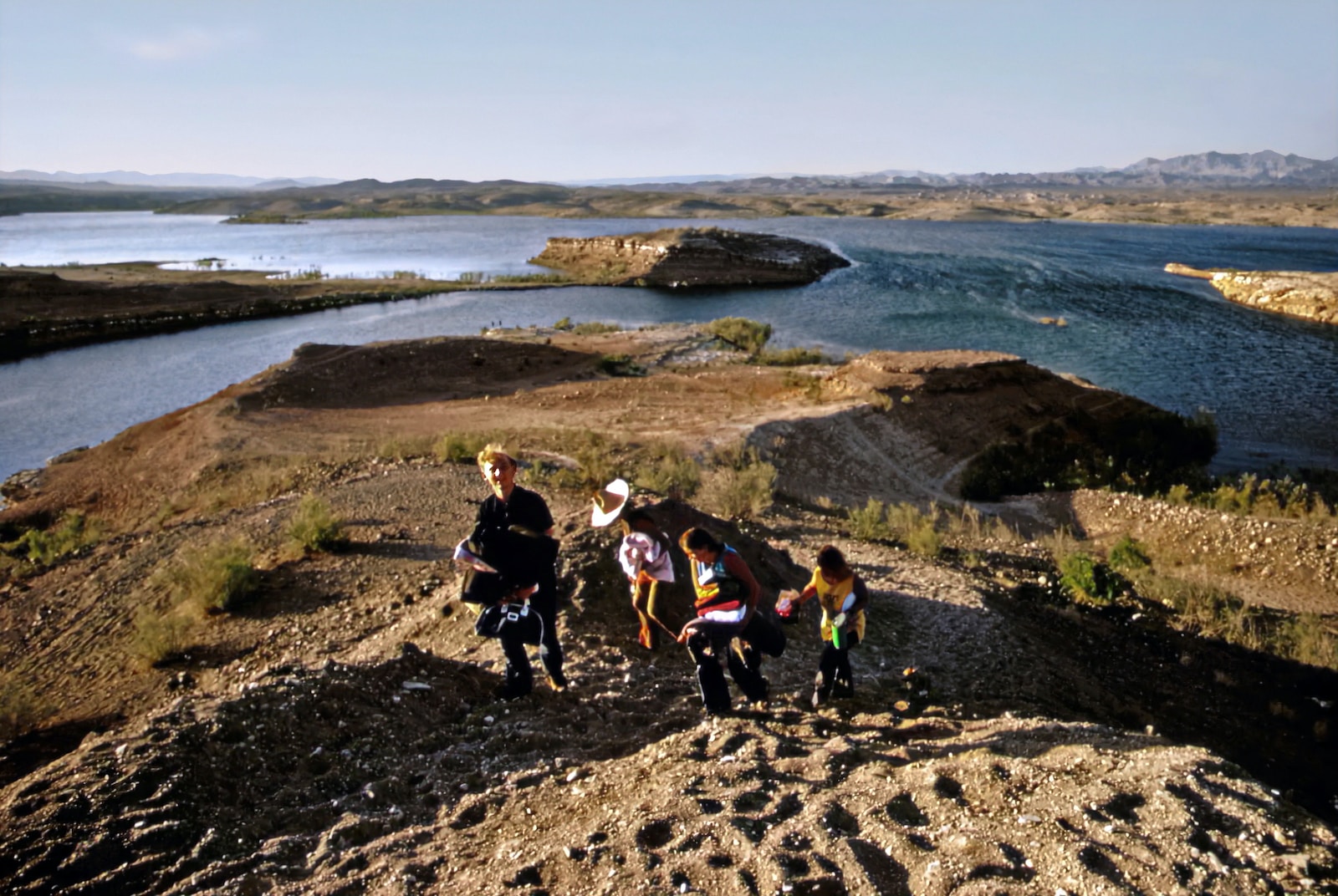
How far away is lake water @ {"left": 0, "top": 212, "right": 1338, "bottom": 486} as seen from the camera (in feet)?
79.6

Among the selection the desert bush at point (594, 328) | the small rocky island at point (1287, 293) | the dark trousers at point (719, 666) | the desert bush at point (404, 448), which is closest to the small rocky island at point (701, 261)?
the desert bush at point (594, 328)

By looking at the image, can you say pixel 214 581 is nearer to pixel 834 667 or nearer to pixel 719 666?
pixel 719 666

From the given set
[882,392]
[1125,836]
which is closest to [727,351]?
[882,392]

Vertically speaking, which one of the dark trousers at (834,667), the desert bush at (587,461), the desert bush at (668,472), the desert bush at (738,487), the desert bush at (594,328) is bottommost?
the desert bush at (738,487)

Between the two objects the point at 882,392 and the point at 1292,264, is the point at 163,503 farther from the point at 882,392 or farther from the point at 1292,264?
the point at 1292,264

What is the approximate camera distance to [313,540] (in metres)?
10.2

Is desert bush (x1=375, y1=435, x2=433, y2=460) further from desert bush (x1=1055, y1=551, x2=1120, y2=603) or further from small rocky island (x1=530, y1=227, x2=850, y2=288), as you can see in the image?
small rocky island (x1=530, y1=227, x2=850, y2=288)

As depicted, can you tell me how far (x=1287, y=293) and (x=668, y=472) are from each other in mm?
41182

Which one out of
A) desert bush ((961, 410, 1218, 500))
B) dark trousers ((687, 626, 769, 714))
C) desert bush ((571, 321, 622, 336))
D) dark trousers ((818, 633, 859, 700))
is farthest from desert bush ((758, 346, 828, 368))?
dark trousers ((687, 626, 769, 714))

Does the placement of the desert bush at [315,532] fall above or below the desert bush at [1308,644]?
above

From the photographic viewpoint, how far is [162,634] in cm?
780

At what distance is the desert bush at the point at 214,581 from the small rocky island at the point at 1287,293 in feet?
149

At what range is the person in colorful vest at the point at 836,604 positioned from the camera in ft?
18.3

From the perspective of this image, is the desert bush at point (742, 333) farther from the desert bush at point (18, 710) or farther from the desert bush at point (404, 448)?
the desert bush at point (18, 710)
